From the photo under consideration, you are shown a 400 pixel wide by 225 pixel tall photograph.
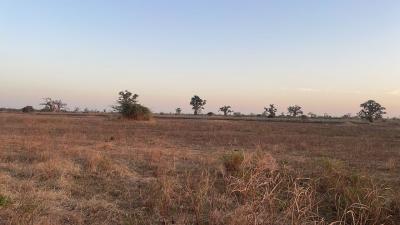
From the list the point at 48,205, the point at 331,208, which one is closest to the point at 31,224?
the point at 48,205

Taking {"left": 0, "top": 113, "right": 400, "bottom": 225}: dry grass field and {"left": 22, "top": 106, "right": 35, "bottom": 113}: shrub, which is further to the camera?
{"left": 22, "top": 106, "right": 35, "bottom": 113}: shrub

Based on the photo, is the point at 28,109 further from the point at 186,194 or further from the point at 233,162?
the point at 186,194

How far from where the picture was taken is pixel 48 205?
7438mm

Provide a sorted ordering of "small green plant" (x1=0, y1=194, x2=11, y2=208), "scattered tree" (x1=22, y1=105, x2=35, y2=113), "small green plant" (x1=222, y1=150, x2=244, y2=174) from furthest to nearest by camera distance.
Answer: "scattered tree" (x1=22, y1=105, x2=35, y2=113)
"small green plant" (x1=222, y1=150, x2=244, y2=174)
"small green plant" (x1=0, y1=194, x2=11, y2=208)

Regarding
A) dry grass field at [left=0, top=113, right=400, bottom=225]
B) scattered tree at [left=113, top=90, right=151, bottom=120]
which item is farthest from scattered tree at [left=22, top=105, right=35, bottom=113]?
dry grass field at [left=0, top=113, right=400, bottom=225]

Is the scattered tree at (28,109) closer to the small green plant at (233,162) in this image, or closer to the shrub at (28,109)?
the shrub at (28,109)

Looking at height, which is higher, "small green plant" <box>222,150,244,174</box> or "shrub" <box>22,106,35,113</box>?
"shrub" <box>22,106,35,113</box>

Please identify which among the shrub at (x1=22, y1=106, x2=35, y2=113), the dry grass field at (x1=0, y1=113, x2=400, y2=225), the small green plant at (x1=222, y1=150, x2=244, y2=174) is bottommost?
the dry grass field at (x1=0, y1=113, x2=400, y2=225)

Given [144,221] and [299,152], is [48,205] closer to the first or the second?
[144,221]

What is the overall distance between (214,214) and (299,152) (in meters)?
11.2

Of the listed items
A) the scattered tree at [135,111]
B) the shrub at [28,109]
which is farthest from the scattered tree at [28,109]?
the scattered tree at [135,111]

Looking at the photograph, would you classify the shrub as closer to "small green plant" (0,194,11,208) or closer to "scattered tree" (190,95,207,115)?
"scattered tree" (190,95,207,115)

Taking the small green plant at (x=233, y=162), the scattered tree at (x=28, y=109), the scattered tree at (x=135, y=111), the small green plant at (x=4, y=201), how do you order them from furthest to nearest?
the scattered tree at (x=28, y=109) < the scattered tree at (x=135, y=111) < the small green plant at (x=233, y=162) < the small green plant at (x=4, y=201)

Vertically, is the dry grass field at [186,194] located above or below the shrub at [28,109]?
below
